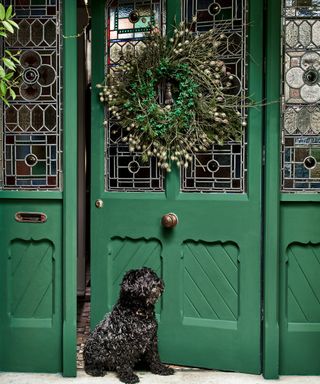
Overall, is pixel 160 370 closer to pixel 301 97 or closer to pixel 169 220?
pixel 169 220

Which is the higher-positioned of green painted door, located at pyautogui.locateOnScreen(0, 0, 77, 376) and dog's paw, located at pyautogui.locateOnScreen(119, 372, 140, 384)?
green painted door, located at pyautogui.locateOnScreen(0, 0, 77, 376)

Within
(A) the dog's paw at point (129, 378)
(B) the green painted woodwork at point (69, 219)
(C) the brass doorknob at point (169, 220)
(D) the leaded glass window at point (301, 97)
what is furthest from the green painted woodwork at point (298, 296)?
(B) the green painted woodwork at point (69, 219)

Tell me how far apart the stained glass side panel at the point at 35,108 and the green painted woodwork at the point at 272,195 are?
1272mm

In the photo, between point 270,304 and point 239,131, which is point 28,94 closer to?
point 239,131

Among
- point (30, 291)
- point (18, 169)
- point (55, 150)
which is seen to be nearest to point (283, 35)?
point (55, 150)

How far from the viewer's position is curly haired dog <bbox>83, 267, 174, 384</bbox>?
3.18 m

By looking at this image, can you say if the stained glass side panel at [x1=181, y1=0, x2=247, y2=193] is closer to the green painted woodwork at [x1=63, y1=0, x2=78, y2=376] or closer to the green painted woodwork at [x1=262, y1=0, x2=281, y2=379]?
the green painted woodwork at [x1=262, y1=0, x2=281, y2=379]

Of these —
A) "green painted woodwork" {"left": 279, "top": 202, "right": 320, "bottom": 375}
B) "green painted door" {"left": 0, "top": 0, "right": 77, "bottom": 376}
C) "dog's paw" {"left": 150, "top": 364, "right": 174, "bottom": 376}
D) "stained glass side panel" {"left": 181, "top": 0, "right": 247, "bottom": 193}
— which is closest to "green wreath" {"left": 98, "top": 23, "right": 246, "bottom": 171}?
"stained glass side panel" {"left": 181, "top": 0, "right": 247, "bottom": 193}

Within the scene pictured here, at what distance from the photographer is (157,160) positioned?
11.4ft

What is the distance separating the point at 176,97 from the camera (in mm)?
3447

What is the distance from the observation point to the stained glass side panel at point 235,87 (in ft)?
11.0

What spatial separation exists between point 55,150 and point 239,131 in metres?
1.14

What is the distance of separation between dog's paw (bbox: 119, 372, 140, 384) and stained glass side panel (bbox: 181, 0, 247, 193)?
3.87ft

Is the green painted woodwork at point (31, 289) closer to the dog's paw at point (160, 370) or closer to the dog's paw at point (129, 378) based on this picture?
the dog's paw at point (129, 378)
